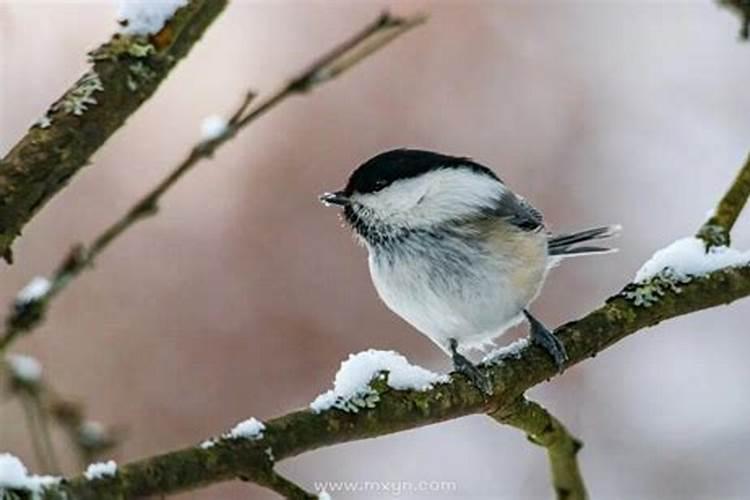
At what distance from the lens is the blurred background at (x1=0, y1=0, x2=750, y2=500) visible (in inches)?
96.9

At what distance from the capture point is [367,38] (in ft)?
2.13

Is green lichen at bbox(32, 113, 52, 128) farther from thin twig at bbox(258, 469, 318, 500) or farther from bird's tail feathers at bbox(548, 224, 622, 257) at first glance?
bird's tail feathers at bbox(548, 224, 622, 257)

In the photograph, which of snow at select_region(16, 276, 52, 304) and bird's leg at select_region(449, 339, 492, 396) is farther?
bird's leg at select_region(449, 339, 492, 396)

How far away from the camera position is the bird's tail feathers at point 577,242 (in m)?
1.47

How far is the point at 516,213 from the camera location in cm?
136

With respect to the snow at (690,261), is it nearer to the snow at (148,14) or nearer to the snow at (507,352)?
the snow at (507,352)

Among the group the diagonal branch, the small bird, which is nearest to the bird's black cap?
the small bird

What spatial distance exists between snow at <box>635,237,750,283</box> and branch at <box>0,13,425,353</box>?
2.02 feet

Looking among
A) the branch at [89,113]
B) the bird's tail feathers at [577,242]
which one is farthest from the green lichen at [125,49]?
the bird's tail feathers at [577,242]

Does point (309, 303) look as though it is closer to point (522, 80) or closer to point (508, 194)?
point (522, 80)

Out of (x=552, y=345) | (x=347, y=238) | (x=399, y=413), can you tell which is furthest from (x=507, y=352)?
(x=347, y=238)

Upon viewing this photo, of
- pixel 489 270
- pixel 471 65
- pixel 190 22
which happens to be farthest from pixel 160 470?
pixel 471 65


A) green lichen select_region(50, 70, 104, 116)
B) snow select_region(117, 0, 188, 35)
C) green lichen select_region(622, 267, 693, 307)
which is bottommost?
green lichen select_region(622, 267, 693, 307)

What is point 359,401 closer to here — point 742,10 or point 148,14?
point 148,14
